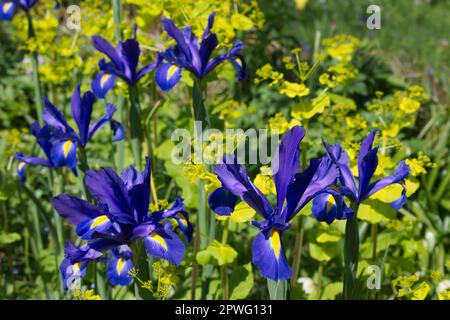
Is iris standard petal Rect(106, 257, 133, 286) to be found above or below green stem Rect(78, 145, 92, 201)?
below

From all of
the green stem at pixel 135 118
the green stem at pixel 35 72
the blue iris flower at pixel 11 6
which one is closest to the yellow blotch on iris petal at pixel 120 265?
the green stem at pixel 135 118

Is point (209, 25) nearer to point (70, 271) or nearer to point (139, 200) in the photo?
point (139, 200)

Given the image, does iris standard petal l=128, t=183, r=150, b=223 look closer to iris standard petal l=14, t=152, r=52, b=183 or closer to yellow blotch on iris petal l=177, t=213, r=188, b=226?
yellow blotch on iris petal l=177, t=213, r=188, b=226

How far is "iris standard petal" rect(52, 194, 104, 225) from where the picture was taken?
2227 millimetres

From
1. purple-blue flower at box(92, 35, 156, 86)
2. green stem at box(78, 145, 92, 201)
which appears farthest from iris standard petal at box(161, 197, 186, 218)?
purple-blue flower at box(92, 35, 156, 86)

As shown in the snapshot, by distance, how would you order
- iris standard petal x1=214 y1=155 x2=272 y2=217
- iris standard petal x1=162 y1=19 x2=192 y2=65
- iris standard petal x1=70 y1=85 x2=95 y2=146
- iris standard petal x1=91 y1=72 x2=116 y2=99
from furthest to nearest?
iris standard petal x1=91 y1=72 x2=116 y2=99 < iris standard petal x1=70 y1=85 x2=95 y2=146 < iris standard petal x1=162 y1=19 x2=192 y2=65 < iris standard petal x1=214 y1=155 x2=272 y2=217

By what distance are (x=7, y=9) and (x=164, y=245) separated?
89.6 inches

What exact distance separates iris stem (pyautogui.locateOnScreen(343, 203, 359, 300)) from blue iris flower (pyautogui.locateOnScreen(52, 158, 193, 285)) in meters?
0.67

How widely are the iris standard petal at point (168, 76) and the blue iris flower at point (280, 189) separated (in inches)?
32.6

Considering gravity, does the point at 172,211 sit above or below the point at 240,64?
below

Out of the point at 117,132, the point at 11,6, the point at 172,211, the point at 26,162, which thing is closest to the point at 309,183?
the point at 172,211

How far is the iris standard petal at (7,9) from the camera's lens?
3.71 meters

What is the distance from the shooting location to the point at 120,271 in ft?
8.23
